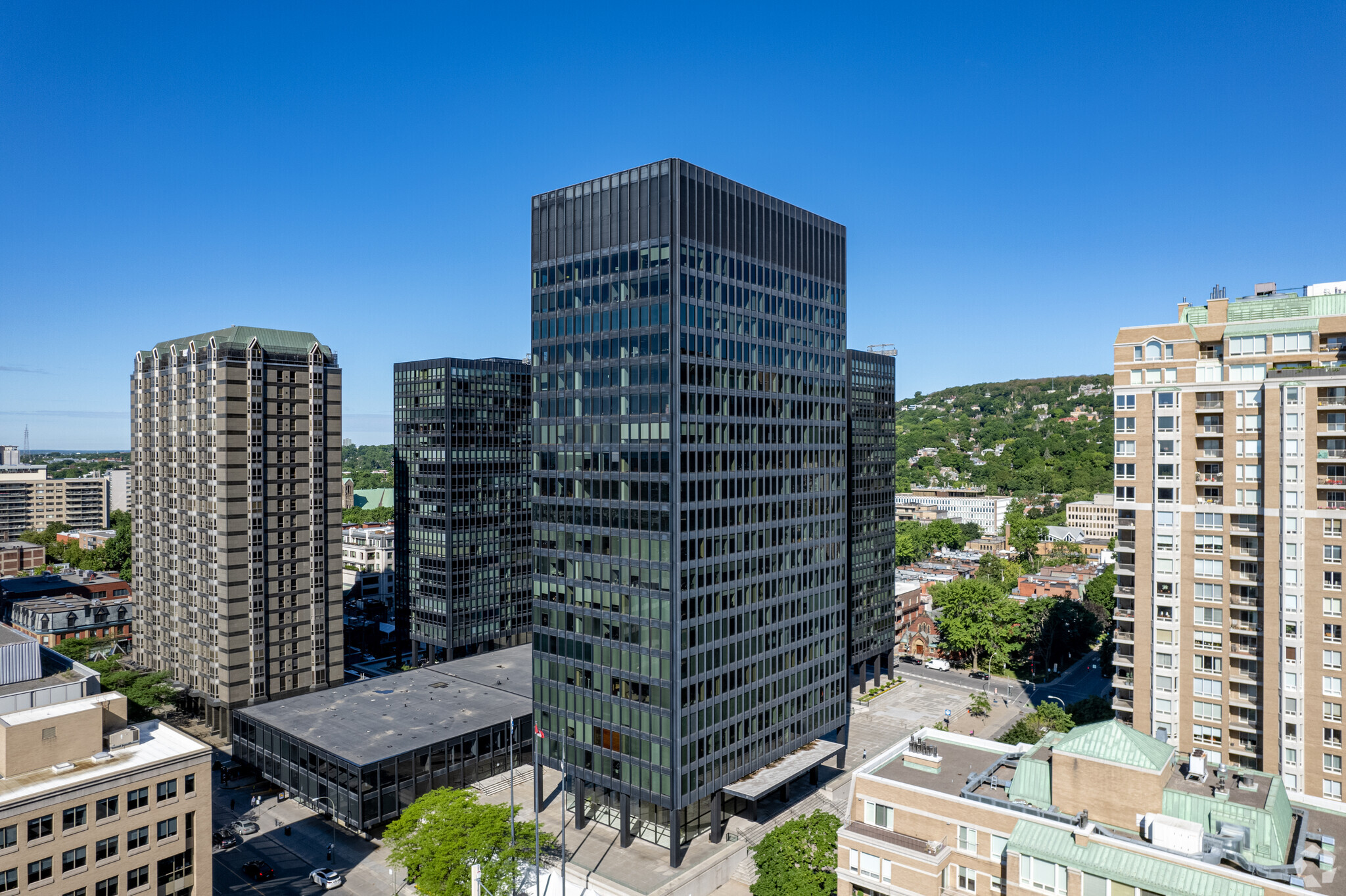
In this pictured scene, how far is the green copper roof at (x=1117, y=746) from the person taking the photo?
5550 centimetres

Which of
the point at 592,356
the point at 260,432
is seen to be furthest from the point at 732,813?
the point at 260,432

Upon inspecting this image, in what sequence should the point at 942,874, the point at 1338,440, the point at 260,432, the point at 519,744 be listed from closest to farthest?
the point at 942,874
the point at 1338,440
the point at 519,744
the point at 260,432

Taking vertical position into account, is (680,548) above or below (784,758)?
above

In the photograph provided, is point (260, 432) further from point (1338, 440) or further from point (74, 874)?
point (1338, 440)

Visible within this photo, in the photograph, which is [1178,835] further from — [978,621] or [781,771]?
[978,621]

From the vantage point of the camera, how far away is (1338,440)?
7756 cm

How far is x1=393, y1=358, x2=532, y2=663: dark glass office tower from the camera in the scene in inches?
6112

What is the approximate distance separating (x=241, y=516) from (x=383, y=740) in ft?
147

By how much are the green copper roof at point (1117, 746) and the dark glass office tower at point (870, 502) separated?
8730 cm

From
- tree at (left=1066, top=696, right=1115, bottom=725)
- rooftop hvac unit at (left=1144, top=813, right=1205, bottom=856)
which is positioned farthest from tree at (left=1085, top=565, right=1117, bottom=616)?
rooftop hvac unit at (left=1144, top=813, right=1205, bottom=856)

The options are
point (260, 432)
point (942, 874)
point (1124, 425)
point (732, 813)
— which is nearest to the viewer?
point (942, 874)

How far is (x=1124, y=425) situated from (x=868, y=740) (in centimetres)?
6305

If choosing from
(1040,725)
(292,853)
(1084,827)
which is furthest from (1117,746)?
(292,853)

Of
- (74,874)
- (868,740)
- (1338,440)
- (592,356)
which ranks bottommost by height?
(868,740)
